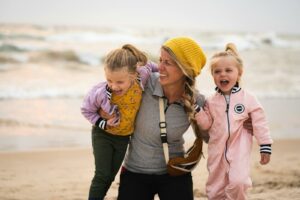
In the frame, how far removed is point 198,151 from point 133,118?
0.54 metres

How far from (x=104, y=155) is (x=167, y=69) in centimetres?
79

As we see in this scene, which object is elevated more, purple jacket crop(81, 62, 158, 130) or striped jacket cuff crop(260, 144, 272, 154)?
purple jacket crop(81, 62, 158, 130)

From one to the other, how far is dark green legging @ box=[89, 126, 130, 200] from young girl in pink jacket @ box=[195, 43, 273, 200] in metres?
0.62

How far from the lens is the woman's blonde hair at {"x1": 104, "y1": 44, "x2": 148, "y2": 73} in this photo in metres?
3.37

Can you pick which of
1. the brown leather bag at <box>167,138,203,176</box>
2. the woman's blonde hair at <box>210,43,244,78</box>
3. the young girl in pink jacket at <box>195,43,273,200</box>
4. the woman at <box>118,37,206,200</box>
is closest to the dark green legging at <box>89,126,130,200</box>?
the woman at <box>118,37,206,200</box>

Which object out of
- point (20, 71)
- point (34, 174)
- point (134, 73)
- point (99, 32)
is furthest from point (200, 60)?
point (99, 32)

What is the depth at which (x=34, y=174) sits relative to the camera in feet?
18.9

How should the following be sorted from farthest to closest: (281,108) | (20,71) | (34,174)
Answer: (20,71), (281,108), (34,174)

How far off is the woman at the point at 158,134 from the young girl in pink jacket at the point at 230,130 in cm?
17

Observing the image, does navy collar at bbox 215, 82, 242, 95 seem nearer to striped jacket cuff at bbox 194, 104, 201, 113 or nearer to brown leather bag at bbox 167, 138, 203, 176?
striped jacket cuff at bbox 194, 104, 201, 113

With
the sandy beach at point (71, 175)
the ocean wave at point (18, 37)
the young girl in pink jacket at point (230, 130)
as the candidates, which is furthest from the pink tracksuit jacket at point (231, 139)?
the ocean wave at point (18, 37)

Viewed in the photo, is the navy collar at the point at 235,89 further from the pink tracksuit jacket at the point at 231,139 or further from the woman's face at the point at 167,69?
the woman's face at the point at 167,69

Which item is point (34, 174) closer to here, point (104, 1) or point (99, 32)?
point (99, 32)

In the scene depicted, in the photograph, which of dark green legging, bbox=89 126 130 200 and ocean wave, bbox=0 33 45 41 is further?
ocean wave, bbox=0 33 45 41
